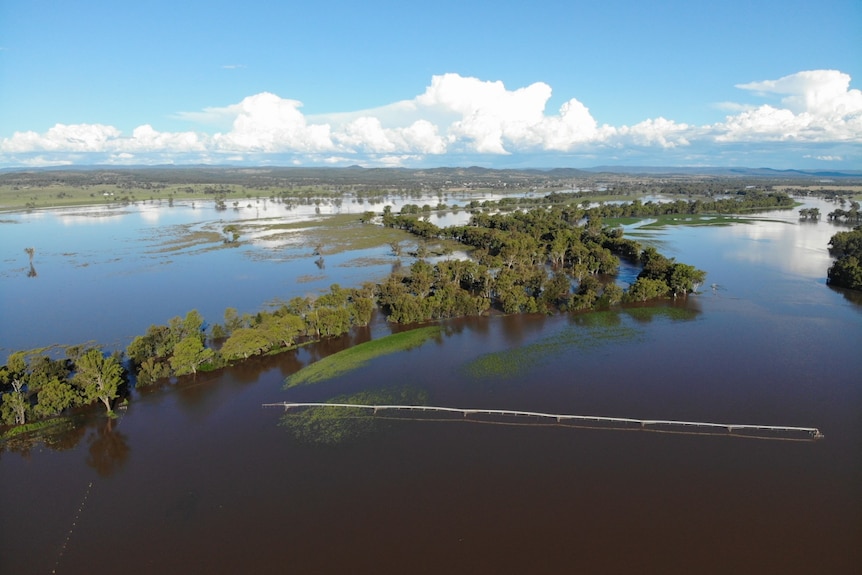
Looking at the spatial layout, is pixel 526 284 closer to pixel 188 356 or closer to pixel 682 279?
pixel 682 279

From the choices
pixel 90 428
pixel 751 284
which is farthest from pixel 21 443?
pixel 751 284

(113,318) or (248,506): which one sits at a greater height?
(113,318)

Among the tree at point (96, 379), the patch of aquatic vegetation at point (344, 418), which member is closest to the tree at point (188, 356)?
the tree at point (96, 379)

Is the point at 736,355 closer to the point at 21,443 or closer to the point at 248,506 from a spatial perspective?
the point at 248,506

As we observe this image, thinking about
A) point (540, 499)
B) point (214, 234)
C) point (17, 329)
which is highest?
point (214, 234)

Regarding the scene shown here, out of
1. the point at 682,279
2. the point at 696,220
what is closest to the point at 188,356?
the point at 682,279

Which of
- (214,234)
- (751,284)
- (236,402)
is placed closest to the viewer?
(236,402)

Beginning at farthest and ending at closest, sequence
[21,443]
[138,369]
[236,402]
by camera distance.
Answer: [138,369] → [236,402] → [21,443]
